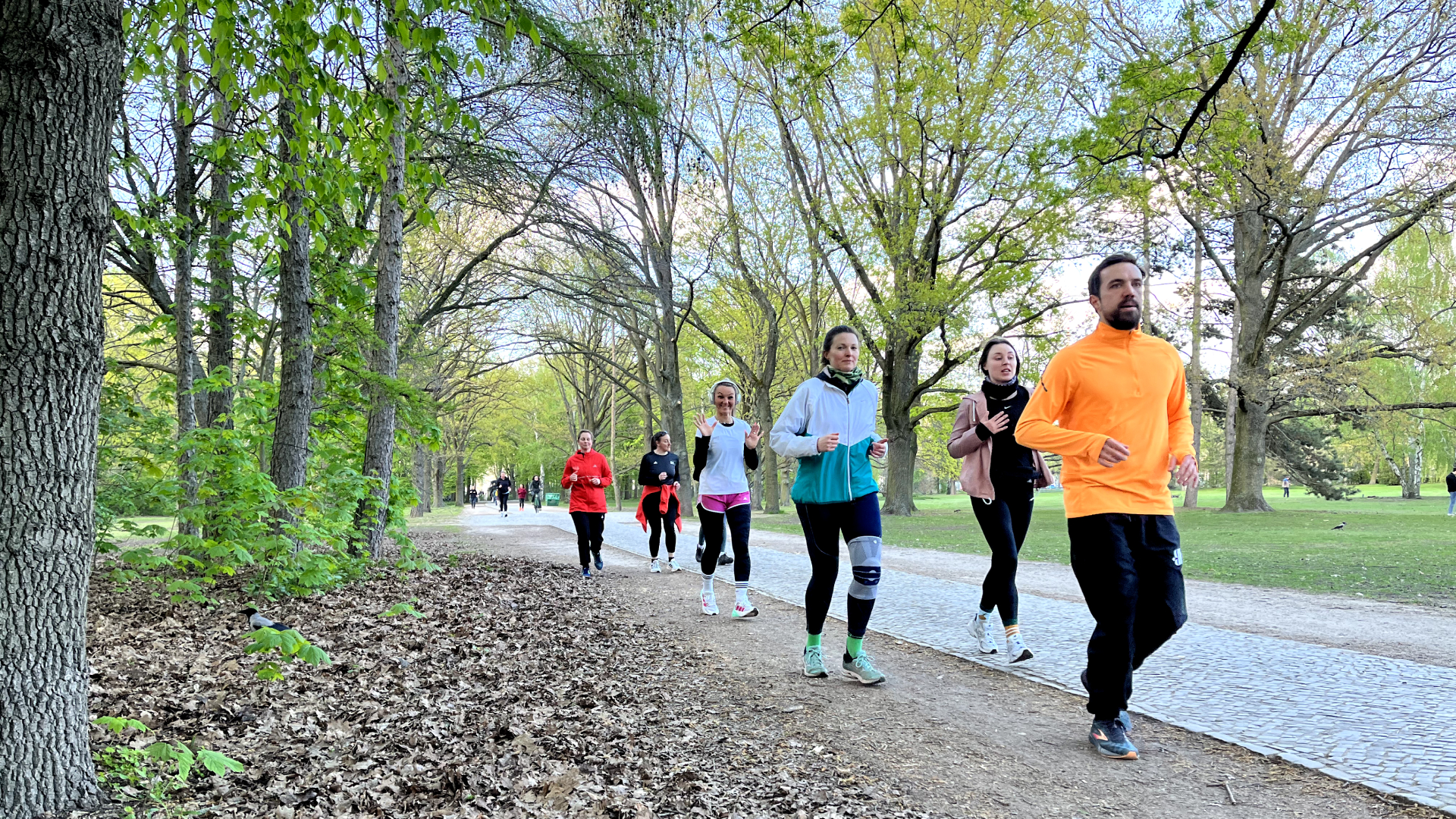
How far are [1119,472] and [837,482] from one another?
1.60 meters

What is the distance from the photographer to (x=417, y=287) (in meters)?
19.8

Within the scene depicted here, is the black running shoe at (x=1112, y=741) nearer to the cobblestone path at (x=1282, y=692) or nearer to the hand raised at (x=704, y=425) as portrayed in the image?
the cobblestone path at (x=1282, y=692)

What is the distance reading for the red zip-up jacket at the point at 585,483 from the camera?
1079 centimetres

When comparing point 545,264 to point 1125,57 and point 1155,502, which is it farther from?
point 1125,57

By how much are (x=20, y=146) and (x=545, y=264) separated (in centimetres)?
1387

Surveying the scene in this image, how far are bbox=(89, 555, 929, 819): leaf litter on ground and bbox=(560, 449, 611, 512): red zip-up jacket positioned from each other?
409 centimetres

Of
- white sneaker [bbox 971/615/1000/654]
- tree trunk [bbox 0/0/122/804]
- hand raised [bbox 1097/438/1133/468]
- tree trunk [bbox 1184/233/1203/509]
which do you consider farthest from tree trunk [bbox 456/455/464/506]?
hand raised [bbox 1097/438/1133/468]

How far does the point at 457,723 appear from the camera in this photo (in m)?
3.99

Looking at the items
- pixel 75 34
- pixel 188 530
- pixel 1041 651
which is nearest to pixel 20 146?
pixel 75 34

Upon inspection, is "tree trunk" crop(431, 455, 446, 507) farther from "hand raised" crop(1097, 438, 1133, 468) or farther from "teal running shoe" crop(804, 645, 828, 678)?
"hand raised" crop(1097, 438, 1133, 468)

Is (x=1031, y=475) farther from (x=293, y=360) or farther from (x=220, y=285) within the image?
(x=220, y=285)

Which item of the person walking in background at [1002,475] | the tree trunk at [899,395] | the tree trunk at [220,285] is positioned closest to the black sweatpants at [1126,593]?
the person walking in background at [1002,475]

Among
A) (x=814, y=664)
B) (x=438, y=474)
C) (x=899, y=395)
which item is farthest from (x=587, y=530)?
(x=438, y=474)

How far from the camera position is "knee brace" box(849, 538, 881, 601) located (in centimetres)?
466
